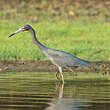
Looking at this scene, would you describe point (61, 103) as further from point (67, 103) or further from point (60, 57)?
point (60, 57)

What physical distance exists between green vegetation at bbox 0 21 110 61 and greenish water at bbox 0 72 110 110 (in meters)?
3.89

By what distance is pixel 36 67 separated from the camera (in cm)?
1727

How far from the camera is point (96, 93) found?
11633 mm

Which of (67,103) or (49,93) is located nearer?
(67,103)

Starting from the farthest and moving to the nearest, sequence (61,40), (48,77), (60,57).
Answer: (61,40)
(48,77)
(60,57)

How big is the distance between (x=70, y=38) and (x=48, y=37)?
0.81 m

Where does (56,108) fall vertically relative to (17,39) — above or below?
below

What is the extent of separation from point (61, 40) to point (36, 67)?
5.60 m

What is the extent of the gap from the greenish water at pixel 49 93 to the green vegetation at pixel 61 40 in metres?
3.89

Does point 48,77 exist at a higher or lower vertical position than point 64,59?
lower

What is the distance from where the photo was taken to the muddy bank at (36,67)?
16.7 meters

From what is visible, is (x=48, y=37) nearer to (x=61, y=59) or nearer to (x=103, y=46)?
(x=103, y=46)

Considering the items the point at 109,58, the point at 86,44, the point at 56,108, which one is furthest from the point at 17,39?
the point at 56,108

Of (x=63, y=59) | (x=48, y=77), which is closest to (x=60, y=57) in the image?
(x=63, y=59)
